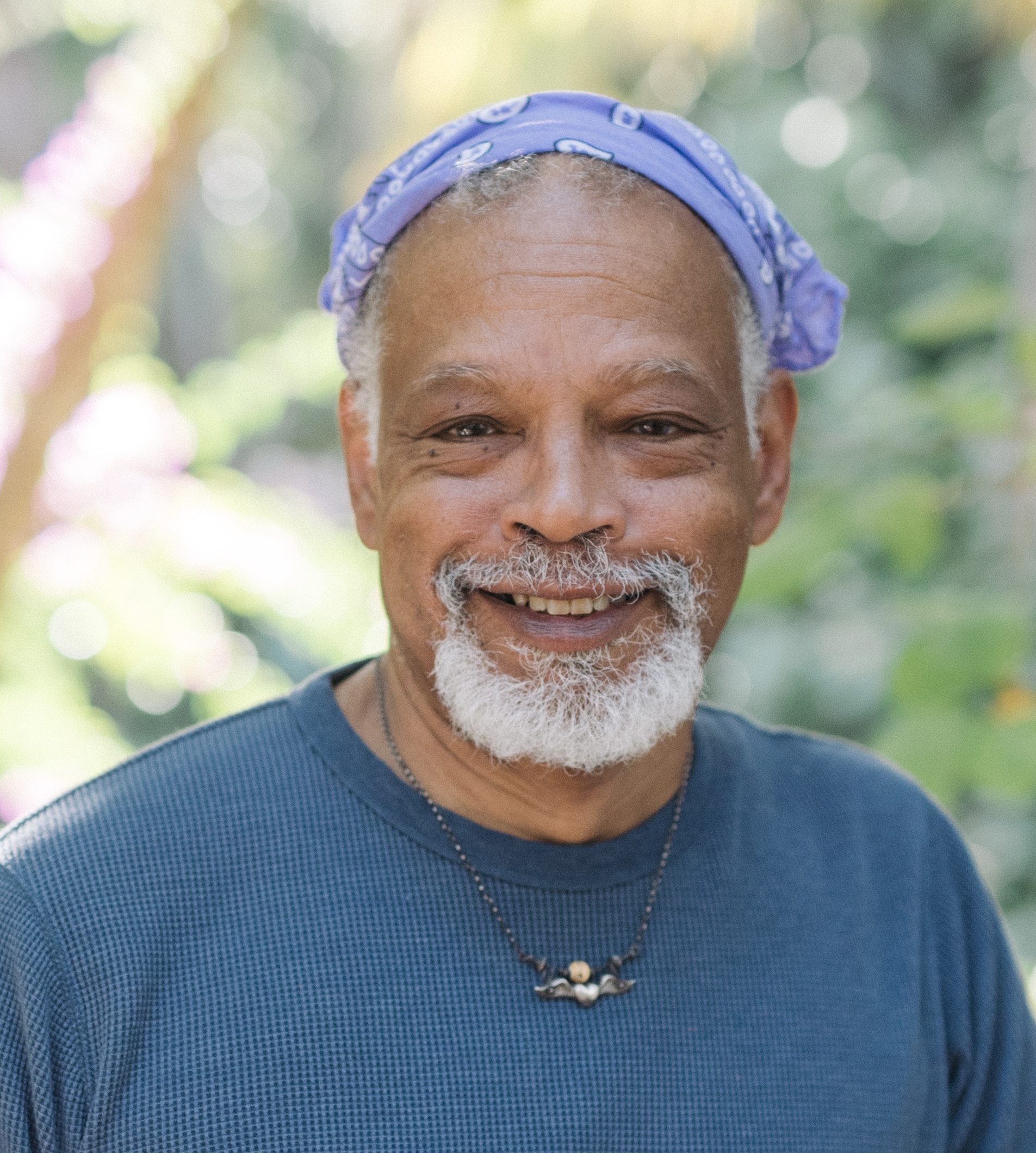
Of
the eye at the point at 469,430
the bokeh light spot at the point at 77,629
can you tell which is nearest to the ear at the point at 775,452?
the eye at the point at 469,430

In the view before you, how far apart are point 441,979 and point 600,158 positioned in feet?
3.80

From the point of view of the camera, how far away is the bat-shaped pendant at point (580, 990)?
5.34 ft

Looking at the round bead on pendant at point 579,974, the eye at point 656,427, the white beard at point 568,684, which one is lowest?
the round bead on pendant at point 579,974

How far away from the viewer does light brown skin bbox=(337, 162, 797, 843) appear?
161 centimetres

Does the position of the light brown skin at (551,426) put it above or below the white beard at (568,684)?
above

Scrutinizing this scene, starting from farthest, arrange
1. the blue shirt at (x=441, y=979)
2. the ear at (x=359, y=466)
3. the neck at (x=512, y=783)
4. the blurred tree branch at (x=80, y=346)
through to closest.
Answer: the blurred tree branch at (x=80, y=346) < the ear at (x=359, y=466) < the neck at (x=512, y=783) < the blue shirt at (x=441, y=979)

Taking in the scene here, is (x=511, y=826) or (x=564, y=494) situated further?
(x=511, y=826)

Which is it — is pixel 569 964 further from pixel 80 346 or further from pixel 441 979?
pixel 80 346

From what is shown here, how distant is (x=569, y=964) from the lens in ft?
5.47

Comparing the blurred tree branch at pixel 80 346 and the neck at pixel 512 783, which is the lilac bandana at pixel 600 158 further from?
the blurred tree branch at pixel 80 346

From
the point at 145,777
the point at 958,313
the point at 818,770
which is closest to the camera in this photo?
the point at 145,777

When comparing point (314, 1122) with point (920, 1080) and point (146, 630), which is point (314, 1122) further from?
point (146, 630)

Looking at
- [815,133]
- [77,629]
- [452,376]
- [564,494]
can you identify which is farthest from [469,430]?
[815,133]

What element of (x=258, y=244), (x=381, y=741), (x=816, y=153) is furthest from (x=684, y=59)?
(x=258, y=244)
